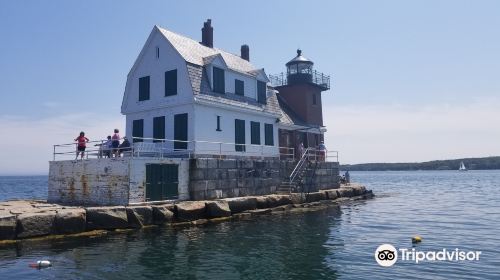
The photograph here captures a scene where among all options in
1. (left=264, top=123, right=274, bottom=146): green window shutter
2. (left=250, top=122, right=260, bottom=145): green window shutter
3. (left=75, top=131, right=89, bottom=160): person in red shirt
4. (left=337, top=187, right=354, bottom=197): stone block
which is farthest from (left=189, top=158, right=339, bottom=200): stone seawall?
(left=75, top=131, right=89, bottom=160): person in red shirt

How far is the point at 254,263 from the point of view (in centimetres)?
1277

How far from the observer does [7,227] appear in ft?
49.4

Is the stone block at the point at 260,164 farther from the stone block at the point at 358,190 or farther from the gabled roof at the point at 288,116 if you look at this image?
the stone block at the point at 358,190

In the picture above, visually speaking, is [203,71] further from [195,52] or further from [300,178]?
[300,178]

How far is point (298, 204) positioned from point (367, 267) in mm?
15097

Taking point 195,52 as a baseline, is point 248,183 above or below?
below

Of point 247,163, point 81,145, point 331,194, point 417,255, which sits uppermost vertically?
point 81,145

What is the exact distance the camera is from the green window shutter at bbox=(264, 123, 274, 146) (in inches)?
1162

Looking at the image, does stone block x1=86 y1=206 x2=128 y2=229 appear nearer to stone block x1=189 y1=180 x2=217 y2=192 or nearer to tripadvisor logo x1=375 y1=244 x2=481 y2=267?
stone block x1=189 y1=180 x2=217 y2=192

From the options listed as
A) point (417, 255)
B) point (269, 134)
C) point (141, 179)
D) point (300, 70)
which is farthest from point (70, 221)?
point (300, 70)

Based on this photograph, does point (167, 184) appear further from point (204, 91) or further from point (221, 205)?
point (204, 91)

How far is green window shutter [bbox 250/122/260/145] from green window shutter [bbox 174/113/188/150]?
5618 millimetres

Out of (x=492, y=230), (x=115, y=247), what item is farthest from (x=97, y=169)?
(x=492, y=230)

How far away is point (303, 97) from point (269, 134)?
772cm
